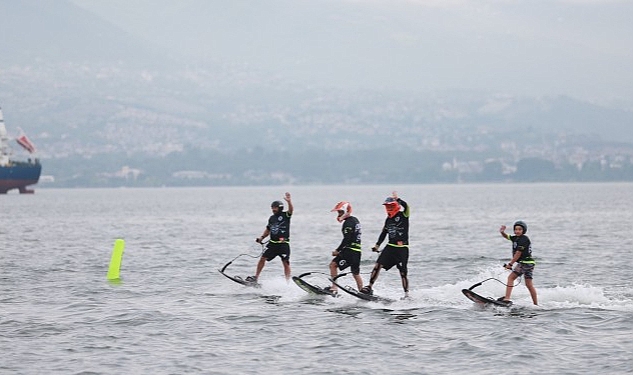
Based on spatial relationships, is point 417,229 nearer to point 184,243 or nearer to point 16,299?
point 184,243

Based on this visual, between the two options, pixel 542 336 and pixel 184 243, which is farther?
pixel 184 243

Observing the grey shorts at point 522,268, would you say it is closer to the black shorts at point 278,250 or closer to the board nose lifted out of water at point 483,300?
the board nose lifted out of water at point 483,300

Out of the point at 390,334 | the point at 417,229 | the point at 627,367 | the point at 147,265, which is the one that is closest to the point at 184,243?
the point at 147,265

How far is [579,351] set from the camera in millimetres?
18312

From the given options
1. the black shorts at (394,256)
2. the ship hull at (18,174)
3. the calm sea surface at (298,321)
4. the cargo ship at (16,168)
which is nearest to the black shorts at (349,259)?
the black shorts at (394,256)

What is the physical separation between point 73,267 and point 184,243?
14036 millimetres

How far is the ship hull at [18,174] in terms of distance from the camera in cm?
16425

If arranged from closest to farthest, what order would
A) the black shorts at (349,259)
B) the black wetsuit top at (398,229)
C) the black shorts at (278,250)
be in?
the black wetsuit top at (398,229) < the black shorts at (349,259) < the black shorts at (278,250)

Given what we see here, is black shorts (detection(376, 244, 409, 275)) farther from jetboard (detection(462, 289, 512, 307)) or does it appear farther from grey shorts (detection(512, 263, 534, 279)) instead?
grey shorts (detection(512, 263, 534, 279))

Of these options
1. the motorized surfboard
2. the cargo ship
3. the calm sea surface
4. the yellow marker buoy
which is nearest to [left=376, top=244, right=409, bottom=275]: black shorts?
the calm sea surface

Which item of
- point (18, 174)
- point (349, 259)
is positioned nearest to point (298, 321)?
point (349, 259)

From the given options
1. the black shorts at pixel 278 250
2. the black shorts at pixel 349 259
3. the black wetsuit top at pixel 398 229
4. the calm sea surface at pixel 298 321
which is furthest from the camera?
the black shorts at pixel 278 250

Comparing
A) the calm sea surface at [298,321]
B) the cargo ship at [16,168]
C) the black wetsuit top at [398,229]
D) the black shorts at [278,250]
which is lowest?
the calm sea surface at [298,321]

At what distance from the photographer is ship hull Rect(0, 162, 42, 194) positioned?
164 m
